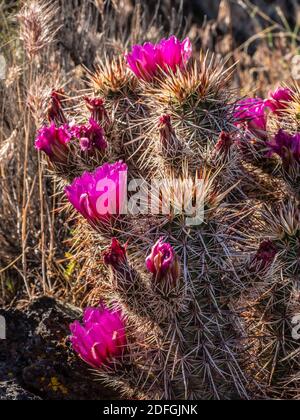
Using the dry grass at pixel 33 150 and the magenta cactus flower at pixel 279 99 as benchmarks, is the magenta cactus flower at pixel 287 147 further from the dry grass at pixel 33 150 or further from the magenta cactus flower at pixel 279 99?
the dry grass at pixel 33 150

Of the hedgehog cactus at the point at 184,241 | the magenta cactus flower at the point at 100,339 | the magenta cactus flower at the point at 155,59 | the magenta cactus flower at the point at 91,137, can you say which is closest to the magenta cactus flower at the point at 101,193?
the hedgehog cactus at the point at 184,241

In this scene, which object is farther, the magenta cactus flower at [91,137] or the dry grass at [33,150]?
the dry grass at [33,150]

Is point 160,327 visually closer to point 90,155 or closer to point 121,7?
point 90,155

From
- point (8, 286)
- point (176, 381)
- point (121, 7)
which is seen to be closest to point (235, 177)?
point (176, 381)

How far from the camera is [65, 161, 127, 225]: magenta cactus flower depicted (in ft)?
8.16

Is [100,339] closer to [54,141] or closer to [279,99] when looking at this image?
[54,141]

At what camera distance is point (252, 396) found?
104 inches

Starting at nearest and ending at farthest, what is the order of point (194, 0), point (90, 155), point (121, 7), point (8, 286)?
point (90, 155)
point (8, 286)
point (121, 7)
point (194, 0)

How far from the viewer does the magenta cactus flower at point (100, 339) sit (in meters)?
2.48

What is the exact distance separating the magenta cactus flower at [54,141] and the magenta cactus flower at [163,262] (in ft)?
1.82

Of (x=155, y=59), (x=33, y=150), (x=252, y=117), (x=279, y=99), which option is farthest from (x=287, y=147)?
(x=33, y=150)

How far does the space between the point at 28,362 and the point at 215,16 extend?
461cm

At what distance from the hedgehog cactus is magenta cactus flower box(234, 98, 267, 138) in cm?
1

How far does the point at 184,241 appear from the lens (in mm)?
2463
